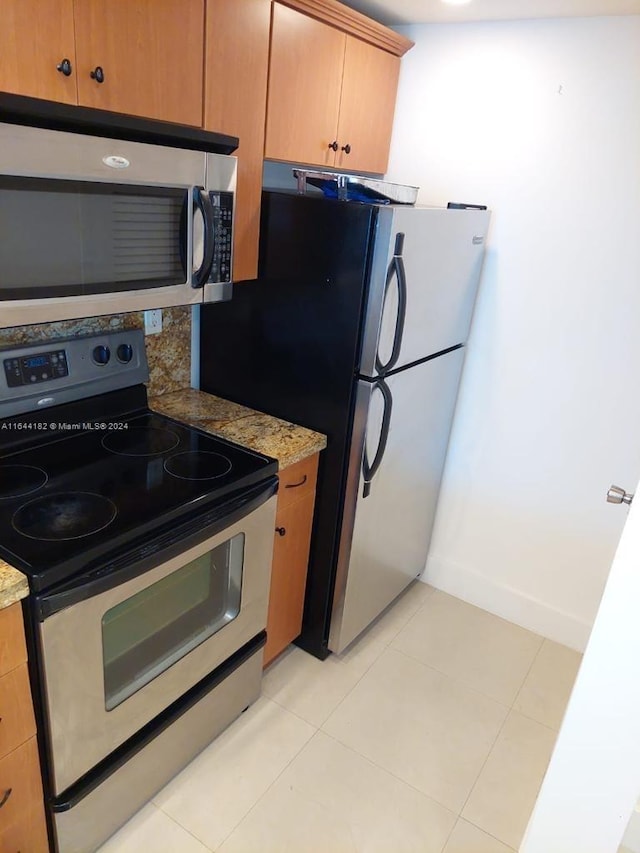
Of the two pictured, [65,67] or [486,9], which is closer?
[65,67]

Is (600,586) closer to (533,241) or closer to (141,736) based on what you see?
(533,241)

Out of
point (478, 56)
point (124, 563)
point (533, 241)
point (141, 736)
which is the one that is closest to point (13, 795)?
point (141, 736)

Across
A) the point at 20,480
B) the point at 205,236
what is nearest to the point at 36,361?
the point at 20,480

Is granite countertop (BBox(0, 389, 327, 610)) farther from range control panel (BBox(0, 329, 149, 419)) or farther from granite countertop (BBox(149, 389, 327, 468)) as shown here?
range control panel (BBox(0, 329, 149, 419))

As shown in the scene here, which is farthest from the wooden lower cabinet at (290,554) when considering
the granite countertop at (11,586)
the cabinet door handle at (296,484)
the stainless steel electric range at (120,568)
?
the granite countertop at (11,586)

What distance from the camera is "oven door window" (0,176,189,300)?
3.92 feet

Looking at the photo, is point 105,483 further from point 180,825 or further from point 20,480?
point 180,825

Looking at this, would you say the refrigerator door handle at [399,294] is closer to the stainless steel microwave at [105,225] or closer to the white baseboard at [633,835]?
the stainless steel microwave at [105,225]

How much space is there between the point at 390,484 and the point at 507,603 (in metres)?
0.92

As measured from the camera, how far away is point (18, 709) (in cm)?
122

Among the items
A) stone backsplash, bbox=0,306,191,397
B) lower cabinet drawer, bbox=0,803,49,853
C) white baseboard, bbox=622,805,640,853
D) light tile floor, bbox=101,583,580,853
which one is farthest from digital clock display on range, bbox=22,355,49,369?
white baseboard, bbox=622,805,640,853

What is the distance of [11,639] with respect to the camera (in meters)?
1.16

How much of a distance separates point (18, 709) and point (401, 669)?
145 cm

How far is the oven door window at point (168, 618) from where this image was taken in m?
1.44
